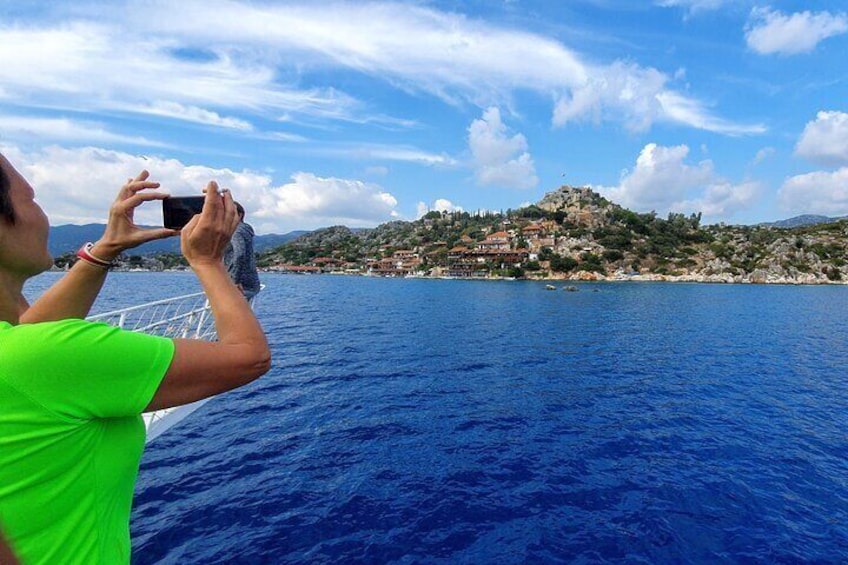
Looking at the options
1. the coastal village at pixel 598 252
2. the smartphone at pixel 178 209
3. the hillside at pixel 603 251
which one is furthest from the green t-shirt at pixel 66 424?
the hillside at pixel 603 251

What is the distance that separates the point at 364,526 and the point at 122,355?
810 centimetres

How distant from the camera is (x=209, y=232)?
5.04 ft

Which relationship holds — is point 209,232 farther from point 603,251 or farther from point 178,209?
point 603,251

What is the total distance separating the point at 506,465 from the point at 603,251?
419 ft

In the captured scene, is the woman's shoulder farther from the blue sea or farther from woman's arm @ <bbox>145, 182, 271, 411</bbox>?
the blue sea

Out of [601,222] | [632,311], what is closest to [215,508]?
[632,311]

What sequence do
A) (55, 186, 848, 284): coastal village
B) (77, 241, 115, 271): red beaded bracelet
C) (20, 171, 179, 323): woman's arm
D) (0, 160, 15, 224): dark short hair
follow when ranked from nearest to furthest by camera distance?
(0, 160, 15, 224): dark short hair → (20, 171, 179, 323): woman's arm → (77, 241, 115, 271): red beaded bracelet → (55, 186, 848, 284): coastal village

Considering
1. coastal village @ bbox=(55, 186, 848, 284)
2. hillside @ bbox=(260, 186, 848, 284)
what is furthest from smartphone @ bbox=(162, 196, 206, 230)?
hillside @ bbox=(260, 186, 848, 284)

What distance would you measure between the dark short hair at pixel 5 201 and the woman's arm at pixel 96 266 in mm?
371

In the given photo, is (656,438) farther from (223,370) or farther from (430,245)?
(430,245)

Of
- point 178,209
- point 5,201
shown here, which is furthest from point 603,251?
point 5,201

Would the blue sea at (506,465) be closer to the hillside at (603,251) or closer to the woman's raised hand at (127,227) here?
the woman's raised hand at (127,227)

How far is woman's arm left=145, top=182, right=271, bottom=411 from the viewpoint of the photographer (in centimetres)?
132

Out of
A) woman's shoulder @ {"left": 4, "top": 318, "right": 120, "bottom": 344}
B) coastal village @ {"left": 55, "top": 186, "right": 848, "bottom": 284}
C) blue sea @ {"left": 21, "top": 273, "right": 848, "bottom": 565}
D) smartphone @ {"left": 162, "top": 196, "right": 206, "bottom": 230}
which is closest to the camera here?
woman's shoulder @ {"left": 4, "top": 318, "right": 120, "bottom": 344}
